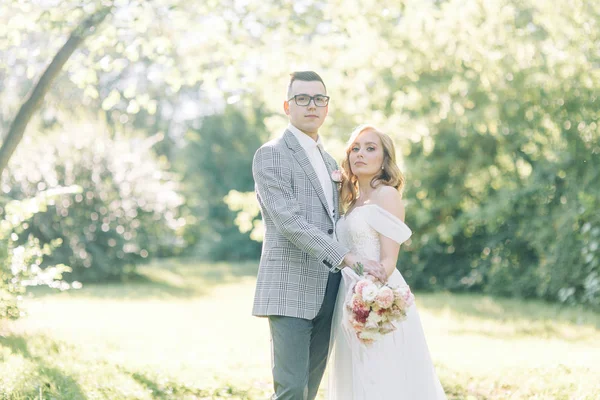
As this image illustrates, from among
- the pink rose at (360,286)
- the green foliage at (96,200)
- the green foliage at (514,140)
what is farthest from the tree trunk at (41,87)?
the green foliage at (96,200)

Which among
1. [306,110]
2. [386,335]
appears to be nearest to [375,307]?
[386,335]

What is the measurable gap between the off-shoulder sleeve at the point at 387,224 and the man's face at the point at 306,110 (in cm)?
60

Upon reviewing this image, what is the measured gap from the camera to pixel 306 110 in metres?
4.46

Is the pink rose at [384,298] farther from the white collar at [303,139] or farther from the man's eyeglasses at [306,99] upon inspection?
the man's eyeglasses at [306,99]

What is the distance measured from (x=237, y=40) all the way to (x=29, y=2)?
2.21m

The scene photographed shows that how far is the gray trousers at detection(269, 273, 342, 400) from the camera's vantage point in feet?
13.4

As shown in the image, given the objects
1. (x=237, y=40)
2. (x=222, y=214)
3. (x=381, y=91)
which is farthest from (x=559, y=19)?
(x=222, y=214)

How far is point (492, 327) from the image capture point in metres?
10.8

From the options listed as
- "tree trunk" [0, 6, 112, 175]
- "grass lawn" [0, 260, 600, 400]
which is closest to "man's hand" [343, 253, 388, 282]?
"grass lawn" [0, 260, 600, 400]

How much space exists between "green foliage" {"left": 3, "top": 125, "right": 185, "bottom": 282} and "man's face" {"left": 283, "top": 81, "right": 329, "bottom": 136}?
12.7 meters

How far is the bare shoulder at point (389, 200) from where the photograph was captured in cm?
448

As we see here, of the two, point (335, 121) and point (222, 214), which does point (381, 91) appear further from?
point (222, 214)

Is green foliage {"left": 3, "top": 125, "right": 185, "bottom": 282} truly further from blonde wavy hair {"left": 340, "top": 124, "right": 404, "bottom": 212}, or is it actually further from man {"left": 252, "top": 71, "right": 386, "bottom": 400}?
man {"left": 252, "top": 71, "right": 386, "bottom": 400}

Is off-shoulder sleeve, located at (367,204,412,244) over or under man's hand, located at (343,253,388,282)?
over
